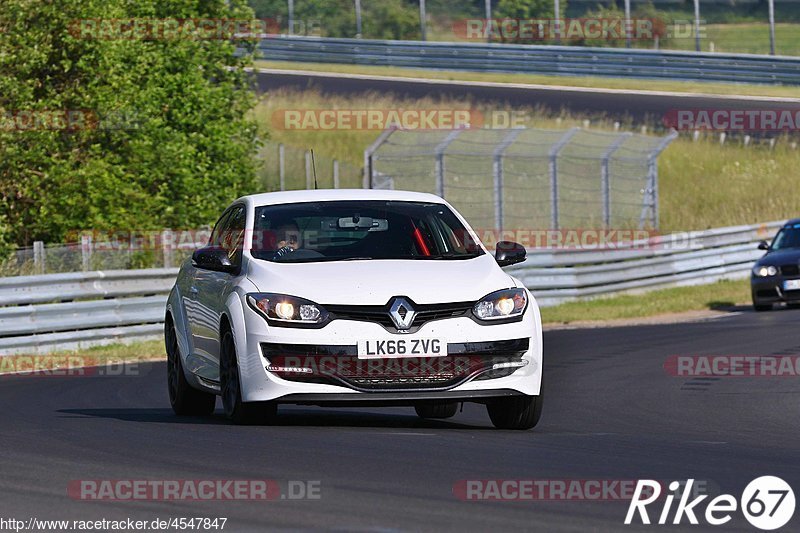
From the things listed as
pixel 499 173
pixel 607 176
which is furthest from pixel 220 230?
pixel 607 176

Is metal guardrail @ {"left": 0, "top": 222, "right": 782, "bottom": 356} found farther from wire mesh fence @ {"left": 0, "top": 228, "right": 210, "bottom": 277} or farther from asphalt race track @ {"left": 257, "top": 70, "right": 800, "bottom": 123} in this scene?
asphalt race track @ {"left": 257, "top": 70, "right": 800, "bottom": 123}

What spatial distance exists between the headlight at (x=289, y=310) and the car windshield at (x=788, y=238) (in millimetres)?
18213

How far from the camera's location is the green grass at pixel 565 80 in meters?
46.1

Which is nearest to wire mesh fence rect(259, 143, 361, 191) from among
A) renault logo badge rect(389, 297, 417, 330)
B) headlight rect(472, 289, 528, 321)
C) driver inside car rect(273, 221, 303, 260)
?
driver inside car rect(273, 221, 303, 260)

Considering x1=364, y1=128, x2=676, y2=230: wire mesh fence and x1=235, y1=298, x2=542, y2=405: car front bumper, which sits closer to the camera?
x1=235, y1=298, x2=542, y2=405: car front bumper

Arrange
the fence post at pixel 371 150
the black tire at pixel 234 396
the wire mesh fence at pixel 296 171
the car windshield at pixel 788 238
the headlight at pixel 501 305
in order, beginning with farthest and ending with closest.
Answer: the wire mesh fence at pixel 296 171 → the fence post at pixel 371 150 → the car windshield at pixel 788 238 → the black tire at pixel 234 396 → the headlight at pixel 501 305

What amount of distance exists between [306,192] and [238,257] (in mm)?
907

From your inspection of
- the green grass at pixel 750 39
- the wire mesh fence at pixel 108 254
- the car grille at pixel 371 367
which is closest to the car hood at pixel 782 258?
the wire mesh fence at pixel 108 254

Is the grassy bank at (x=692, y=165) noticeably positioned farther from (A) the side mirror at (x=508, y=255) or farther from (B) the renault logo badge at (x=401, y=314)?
(B) the renault logo badge at (x=401, y=314)

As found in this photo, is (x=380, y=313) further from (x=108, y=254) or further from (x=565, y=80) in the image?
(x=565, y=80)

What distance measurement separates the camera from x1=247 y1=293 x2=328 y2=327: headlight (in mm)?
9875

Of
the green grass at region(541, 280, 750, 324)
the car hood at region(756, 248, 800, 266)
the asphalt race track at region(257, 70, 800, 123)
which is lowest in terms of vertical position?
the green grass at region(541, 280, 750, 324)

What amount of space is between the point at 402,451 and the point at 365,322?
0.99 metres

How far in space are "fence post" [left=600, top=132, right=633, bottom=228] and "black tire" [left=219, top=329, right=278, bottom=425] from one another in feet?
68.3
